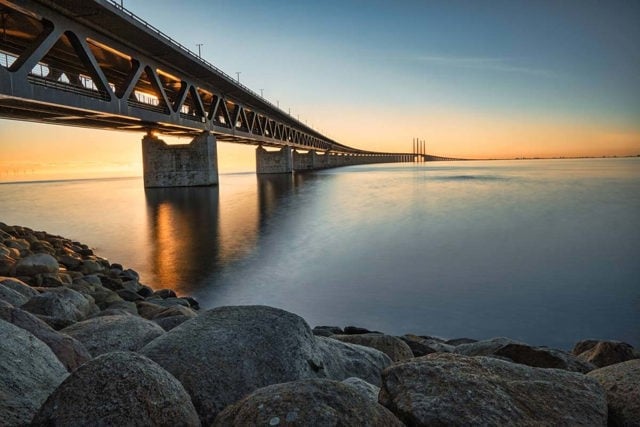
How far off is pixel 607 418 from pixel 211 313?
318cm

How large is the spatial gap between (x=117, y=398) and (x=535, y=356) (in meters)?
4.23

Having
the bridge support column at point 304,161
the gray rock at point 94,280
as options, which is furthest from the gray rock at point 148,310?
the bridge support column at point 304,161

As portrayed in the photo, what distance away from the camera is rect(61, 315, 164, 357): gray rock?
4266mm

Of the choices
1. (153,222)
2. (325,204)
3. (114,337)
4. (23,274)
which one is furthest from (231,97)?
(114,337)

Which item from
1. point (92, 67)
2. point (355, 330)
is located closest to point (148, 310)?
point (355, 330)

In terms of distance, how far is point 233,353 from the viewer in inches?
135

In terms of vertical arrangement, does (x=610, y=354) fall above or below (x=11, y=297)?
below

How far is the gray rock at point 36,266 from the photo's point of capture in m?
9.23

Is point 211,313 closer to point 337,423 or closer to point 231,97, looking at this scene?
point 337,423

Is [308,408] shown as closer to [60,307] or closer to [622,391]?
[622,391]

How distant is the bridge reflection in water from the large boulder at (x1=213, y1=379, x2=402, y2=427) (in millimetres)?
9366

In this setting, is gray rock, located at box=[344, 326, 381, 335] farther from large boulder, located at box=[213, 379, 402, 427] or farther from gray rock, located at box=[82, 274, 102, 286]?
gray rock, located at box=[82, 274, 102, 286]

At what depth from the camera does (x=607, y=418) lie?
9.40ft

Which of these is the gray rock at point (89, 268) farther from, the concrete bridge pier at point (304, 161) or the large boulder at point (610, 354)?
the concrete bridge pier at point (304, 161)
